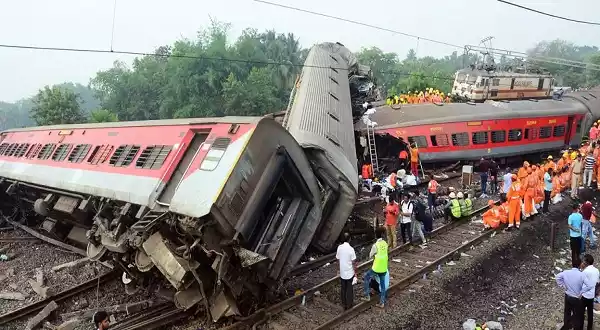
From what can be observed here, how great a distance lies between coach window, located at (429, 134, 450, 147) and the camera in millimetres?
16812

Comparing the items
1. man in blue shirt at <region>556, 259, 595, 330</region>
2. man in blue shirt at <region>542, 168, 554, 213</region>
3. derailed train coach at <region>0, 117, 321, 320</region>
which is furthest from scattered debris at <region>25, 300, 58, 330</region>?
man in blue shirt at <region>542, 168, 554, 213</region>

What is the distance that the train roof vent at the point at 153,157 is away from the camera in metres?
7.27

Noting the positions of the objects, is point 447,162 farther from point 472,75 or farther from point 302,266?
point 302,266

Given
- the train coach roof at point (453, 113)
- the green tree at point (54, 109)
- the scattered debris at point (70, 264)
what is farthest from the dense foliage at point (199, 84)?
the scattered debris at point (70, 264)

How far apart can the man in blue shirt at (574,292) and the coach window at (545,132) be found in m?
14.5

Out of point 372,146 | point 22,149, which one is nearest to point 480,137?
point 372,146

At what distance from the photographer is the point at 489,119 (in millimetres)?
17516

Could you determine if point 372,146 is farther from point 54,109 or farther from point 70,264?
point 54,109

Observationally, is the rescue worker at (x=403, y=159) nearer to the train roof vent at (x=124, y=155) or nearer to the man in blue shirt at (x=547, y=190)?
the man in blue shirt at (x=547, y=190)

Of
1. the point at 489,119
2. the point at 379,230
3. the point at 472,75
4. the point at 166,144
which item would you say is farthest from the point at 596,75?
the point at 166,144

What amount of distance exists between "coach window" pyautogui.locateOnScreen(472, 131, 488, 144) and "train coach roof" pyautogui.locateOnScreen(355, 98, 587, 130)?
0.57m

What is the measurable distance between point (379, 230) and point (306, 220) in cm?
375

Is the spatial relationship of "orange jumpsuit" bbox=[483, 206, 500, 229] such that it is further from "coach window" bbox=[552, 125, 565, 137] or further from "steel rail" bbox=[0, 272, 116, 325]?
"coach window" bbox=[552, 125, 565, 137]

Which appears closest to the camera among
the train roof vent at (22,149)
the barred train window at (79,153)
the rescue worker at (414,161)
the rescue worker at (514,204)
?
the barred train window at (79,153)
